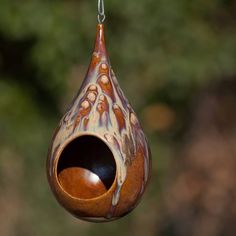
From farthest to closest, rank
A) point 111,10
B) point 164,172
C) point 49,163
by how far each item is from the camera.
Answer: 1. point 164,172
2. point 111,10
3. point 49,163

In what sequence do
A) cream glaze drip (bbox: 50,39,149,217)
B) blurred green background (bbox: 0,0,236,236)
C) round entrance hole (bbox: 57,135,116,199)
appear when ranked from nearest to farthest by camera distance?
cream glaze drip (bbox: 50,39,149,217)
round entrance hole (bbox: 57,135,116,199)
blurred green background (bbox: 0,0,236,236)

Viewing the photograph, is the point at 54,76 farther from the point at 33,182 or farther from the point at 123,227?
the point at 123,227

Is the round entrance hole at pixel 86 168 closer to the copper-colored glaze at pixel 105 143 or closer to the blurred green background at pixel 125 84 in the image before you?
the copper-colored glaze at pixel 105 143

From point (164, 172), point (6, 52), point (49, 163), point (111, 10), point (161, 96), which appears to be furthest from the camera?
point (164, 172)

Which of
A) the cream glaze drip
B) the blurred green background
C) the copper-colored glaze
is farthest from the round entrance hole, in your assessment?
the blurred green background

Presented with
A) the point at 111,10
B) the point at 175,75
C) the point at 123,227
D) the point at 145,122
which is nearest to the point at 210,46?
the point at 175,75

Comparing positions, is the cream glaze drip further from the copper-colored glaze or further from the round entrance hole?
the round entrance hole
